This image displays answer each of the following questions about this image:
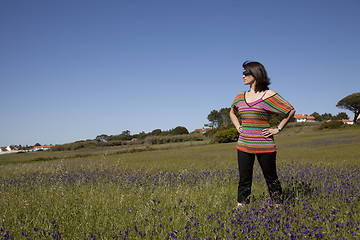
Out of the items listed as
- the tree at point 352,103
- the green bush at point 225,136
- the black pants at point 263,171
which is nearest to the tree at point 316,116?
the tree at point 352,103

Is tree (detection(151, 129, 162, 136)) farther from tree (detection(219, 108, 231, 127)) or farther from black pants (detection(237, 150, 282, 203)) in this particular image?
black pants (detection(237, 150, 282, 203))

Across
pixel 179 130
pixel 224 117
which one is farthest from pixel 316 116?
pixel 179 130

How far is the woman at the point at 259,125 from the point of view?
406cm

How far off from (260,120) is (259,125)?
87 mm

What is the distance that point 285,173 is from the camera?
7.13 m

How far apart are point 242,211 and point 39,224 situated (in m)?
2.89

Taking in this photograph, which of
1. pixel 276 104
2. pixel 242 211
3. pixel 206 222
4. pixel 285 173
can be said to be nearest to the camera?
pixel 206 222

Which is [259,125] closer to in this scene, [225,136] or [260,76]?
[260,76]

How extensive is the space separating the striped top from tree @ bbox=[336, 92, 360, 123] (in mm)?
78165

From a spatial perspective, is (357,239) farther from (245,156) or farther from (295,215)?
(245,156)

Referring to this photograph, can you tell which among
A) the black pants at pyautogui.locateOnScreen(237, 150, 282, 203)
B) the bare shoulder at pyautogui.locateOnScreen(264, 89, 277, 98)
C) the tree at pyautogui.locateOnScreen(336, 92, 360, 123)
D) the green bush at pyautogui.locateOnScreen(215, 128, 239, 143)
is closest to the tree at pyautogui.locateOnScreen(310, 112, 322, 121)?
the tree at pyautogui.locateOnScreen(336, 92, 360, 123)

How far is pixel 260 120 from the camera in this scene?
4.13 meters

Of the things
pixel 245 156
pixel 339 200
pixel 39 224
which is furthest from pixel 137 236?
pixel 339 200

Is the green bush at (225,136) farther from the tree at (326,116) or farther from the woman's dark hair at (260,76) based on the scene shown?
the tree at (326,116)
